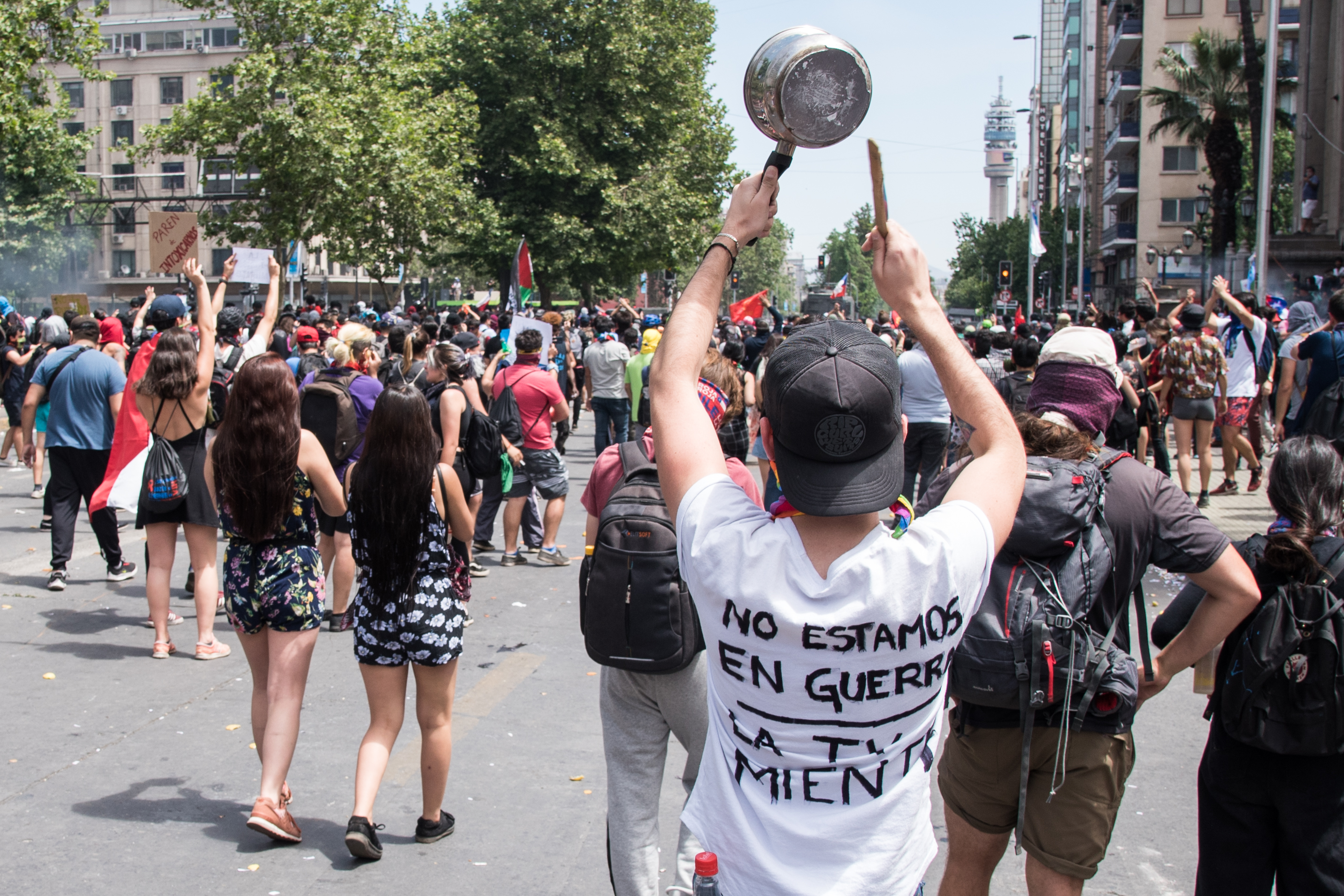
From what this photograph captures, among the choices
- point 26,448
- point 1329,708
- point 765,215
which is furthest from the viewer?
point 26,448

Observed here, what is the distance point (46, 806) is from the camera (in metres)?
4.66

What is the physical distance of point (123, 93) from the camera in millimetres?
69188

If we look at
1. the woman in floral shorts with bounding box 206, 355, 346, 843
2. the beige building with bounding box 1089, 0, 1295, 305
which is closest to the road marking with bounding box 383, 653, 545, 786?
the woman in floral shorts with bounding box 206, 355, 346, 843

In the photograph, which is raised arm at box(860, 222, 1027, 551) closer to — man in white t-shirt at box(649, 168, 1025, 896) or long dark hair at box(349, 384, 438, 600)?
man in white t-shirt at box(649, 168, 1025, 896)

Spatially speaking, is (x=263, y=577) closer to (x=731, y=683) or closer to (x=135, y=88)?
(x=731, y=683)

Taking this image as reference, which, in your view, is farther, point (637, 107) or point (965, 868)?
point (637, 107)

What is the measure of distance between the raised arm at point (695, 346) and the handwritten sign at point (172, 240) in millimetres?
12072

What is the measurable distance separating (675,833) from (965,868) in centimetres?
161

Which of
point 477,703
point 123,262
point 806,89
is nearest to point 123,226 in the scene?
point 123,262

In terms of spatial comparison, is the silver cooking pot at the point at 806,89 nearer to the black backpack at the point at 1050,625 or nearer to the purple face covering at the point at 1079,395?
the black backpack at the point at 1050,625

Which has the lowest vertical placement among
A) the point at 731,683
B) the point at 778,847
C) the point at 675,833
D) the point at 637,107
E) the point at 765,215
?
the point at 675,833

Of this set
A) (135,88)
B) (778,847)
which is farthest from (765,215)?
(135,88)

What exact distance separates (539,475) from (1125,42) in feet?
184

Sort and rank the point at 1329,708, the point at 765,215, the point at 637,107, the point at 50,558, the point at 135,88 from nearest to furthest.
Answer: the point at 765,215
the point at 1329,708
the point at 50,558
the point at 637,107
the point at 135,88
